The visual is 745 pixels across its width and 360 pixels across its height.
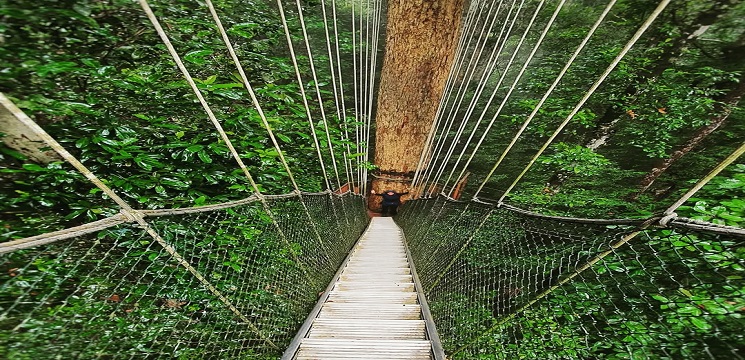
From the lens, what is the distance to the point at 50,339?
908 millimetres

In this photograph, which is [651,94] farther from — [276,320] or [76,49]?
[76,49]

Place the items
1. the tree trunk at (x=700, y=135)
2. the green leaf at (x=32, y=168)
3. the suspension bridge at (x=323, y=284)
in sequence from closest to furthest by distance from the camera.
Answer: the green leaf at (x=32, y=168) → the suspension bridge at (x=323, y=284) → the tree trunk at (x=700, y=135)

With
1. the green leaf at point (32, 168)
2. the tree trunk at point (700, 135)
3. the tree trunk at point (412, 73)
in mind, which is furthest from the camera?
the tree trunk at point (412, 73)

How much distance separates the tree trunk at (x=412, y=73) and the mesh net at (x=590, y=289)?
184cm

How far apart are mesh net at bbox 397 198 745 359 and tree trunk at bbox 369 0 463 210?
1.84m

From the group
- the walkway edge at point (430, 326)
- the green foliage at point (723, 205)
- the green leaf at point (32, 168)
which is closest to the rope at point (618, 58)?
the green foliage at point (723, 205)

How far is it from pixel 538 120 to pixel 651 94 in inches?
41.8

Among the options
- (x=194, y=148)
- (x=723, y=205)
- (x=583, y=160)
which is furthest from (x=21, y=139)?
(x=583, y=160)

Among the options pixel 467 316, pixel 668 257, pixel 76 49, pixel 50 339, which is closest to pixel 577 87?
pixel 668 257

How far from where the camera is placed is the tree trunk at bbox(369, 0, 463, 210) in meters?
3.29

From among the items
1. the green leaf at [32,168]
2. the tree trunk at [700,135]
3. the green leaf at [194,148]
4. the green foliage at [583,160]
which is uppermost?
the tree trunk at [700,135]

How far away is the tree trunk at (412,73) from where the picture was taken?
3.29 meters

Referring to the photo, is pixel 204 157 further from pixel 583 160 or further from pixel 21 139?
pixel 583 160

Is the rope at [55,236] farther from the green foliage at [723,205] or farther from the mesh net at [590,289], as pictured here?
the green foliage at [723,205]
